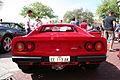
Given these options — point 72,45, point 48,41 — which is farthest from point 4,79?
point 72,45

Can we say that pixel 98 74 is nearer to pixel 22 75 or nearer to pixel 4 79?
pixel 22 75

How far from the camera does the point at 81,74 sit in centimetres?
305

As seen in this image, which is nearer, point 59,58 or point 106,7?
point 59,58

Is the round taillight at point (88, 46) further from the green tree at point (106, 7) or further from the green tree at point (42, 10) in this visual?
the green tree at point (42, 10)

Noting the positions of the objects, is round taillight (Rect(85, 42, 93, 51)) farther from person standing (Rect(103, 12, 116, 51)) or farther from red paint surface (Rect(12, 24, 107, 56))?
person standing (Rect(103, 12, 116, 51))

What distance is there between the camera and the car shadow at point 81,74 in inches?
110

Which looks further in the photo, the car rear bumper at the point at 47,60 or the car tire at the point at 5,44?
the car tire at the point at 5,44

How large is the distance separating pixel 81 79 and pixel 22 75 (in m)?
1.23

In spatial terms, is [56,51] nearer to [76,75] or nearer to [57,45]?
[57,45]

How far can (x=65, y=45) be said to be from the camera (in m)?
2.48

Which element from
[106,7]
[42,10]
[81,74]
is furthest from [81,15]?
[81,74]

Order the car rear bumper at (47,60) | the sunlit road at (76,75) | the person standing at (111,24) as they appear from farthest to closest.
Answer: the person standing at (111,24)
the sunlit road at (76,75)
the car rear bumper at (47,60)

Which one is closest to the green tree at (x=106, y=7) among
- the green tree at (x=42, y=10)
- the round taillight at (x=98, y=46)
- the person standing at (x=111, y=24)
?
the green tree at (x=42, y=10)

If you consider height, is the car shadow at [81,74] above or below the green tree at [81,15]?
below
